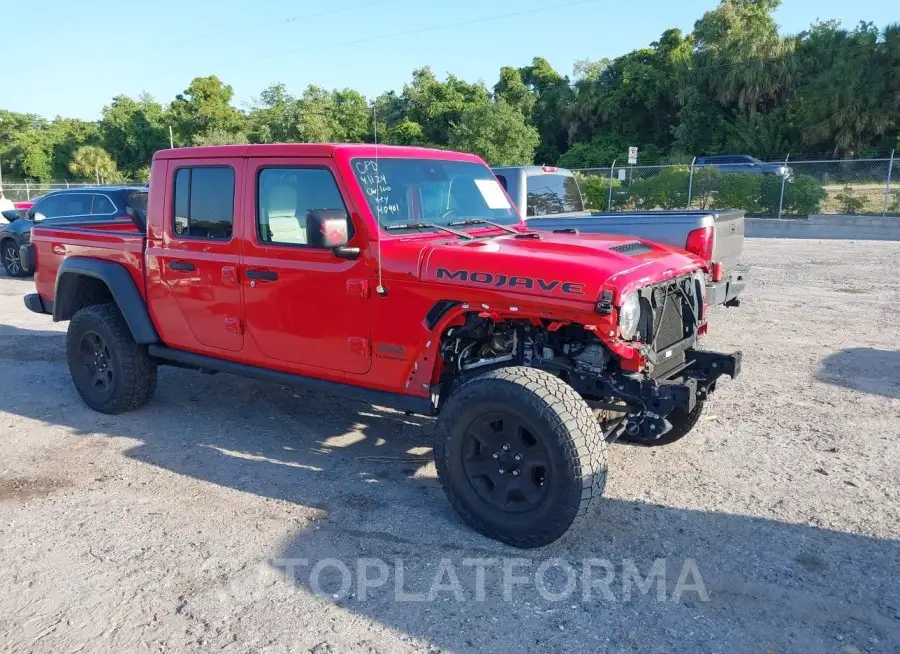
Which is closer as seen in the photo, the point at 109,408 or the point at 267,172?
the point at 267,172

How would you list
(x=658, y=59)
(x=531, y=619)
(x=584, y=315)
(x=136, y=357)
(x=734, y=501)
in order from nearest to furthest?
(x=531, y=619)
(x=584, y=315)
(x=734, y=501)
(x=136, y=357)
(x=658, y=59)

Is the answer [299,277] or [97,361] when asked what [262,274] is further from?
[97,361]

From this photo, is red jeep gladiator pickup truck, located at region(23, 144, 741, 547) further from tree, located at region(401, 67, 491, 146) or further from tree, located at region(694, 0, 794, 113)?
tree, located at region(694, 0, 794, 113)

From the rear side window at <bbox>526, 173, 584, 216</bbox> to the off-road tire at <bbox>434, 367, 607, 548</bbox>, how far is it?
604cm

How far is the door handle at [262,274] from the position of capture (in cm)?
441

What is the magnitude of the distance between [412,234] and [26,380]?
4.66 m

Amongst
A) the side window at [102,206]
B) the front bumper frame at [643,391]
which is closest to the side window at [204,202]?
the front bumper frame at [643,391]

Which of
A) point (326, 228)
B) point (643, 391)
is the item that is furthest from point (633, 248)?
point (326, 228)

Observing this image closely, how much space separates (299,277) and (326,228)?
1.95 feet

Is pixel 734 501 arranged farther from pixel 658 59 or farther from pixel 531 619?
pixel 658 59

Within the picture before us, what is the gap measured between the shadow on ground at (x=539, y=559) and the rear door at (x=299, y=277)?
0.78 m

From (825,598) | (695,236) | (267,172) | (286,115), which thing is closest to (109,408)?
(267,172)

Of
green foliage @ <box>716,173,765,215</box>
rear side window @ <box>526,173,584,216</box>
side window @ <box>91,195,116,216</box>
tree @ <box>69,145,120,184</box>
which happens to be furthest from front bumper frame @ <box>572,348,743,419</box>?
tree @ <box>69,145,120,184</box>

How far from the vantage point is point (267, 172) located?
4492mm
